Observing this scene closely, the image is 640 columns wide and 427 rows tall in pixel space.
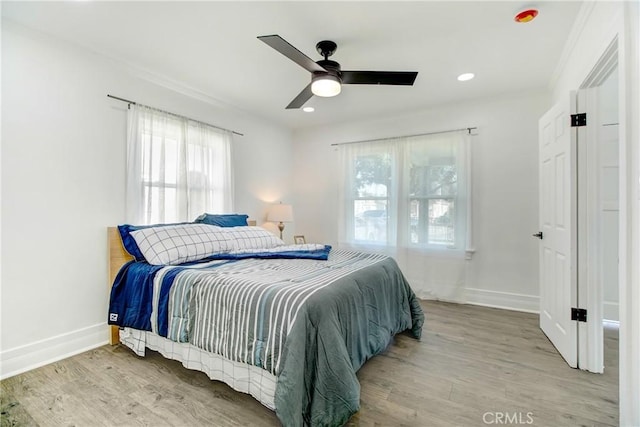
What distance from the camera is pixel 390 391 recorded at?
1793 millimetres

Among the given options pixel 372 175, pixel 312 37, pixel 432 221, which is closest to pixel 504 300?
pixel 432 221

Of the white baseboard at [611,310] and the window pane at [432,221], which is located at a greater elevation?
the window pane at [432,221]

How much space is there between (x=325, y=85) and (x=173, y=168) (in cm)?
190

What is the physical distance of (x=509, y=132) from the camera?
3.34m

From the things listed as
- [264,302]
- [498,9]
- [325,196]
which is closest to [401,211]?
[325,196]

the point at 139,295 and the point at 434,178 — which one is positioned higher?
the point at 434,178

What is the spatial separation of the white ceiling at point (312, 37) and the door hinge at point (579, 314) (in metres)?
2.06

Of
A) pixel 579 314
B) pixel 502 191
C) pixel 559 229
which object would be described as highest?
pixel 502 191

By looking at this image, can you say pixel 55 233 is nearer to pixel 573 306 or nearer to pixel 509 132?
pixel 573 306

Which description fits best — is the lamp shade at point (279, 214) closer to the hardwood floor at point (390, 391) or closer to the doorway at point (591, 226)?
the hardwood floor at point (390, 391)

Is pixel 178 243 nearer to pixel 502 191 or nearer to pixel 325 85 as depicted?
pixel 325 85

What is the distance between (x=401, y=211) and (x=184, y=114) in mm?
2927

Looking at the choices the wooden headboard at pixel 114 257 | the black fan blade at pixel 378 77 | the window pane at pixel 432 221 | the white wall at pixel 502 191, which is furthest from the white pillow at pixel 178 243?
the white wall at pixel 502 191

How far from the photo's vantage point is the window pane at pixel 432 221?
3652mm
